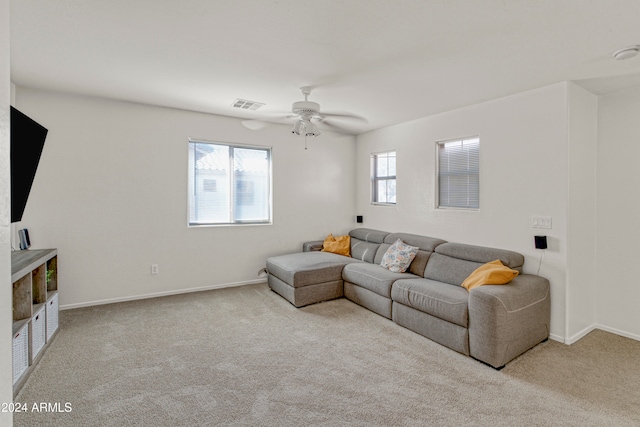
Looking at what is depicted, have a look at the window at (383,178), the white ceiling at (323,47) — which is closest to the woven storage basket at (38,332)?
the white ceiling at (323,47)

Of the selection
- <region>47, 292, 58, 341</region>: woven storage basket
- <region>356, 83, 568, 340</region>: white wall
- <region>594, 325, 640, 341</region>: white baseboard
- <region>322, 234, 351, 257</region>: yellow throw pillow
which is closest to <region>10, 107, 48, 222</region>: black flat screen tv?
<region>47, 292, 58, 341</region>: woven storage basket

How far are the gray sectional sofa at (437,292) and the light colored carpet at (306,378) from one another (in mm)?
149

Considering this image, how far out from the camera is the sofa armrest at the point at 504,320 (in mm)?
2525

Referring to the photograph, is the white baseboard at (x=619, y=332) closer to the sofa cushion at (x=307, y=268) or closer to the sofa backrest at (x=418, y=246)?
the sofa backrest at (x=418, y=246)

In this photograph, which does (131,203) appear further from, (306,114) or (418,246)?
(418,246)

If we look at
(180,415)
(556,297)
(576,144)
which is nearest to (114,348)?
(180,415)

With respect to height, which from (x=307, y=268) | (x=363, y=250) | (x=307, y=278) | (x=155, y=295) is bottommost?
(x=155, y=295)

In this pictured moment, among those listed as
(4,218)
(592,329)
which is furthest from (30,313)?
(592,329)

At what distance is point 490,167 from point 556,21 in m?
1.80

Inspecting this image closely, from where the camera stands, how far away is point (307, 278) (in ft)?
12.9

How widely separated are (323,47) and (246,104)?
1.77 m

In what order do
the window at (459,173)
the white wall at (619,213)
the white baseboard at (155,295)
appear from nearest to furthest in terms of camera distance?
the white wall at (619,213) → the white baseboard at (155,295) → the window at (459,173)

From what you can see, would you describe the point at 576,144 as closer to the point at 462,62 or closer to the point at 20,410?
the point at 462,62

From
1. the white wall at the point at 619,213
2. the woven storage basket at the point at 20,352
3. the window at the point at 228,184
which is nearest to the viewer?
the woven storage basket at the point at 20,352
